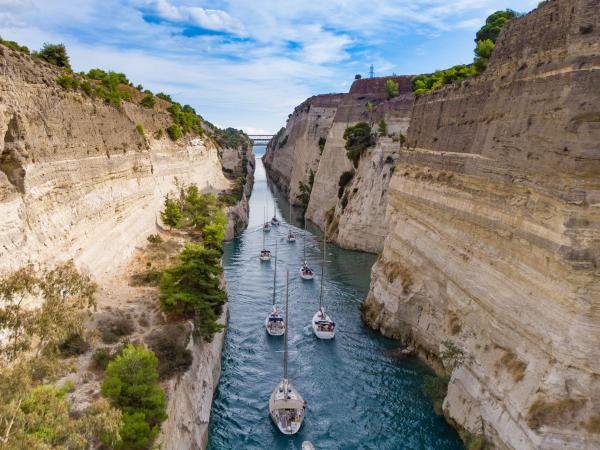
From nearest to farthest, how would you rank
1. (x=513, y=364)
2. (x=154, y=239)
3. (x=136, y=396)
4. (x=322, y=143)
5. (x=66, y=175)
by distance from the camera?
1. (x=136, y=396)
2. (x=513, y=364)
3. (x=66, y=175)
4. (x=154, y=239)
5. (x=322, y=143)

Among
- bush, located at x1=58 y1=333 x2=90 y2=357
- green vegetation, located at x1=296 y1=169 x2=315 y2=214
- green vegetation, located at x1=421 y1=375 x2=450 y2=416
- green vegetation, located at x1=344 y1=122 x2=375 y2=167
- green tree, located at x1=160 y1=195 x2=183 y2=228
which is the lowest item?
green vegetation, located at x1=296 y1=169 x2=315 y2=214

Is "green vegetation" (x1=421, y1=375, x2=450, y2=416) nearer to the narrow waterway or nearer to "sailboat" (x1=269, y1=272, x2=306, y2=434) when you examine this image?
the narrow waterway

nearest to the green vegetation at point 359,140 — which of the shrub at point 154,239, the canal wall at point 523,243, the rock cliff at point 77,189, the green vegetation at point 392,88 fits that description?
the green vegetation at point 392,88

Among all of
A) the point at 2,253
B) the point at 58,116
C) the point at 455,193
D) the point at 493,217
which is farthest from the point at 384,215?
the point at 2,253

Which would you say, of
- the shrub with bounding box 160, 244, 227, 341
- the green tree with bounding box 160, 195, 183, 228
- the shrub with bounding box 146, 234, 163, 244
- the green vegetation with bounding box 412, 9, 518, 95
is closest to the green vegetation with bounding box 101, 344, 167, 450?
the shrub with bounding box 160, 244, 227, 341

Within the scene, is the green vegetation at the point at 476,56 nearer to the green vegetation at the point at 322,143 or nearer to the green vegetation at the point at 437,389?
the green vegetation at the point at 437,389

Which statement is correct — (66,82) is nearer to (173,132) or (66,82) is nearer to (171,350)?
(171,350)

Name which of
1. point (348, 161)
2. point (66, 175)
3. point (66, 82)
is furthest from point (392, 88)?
point (66, 175)
